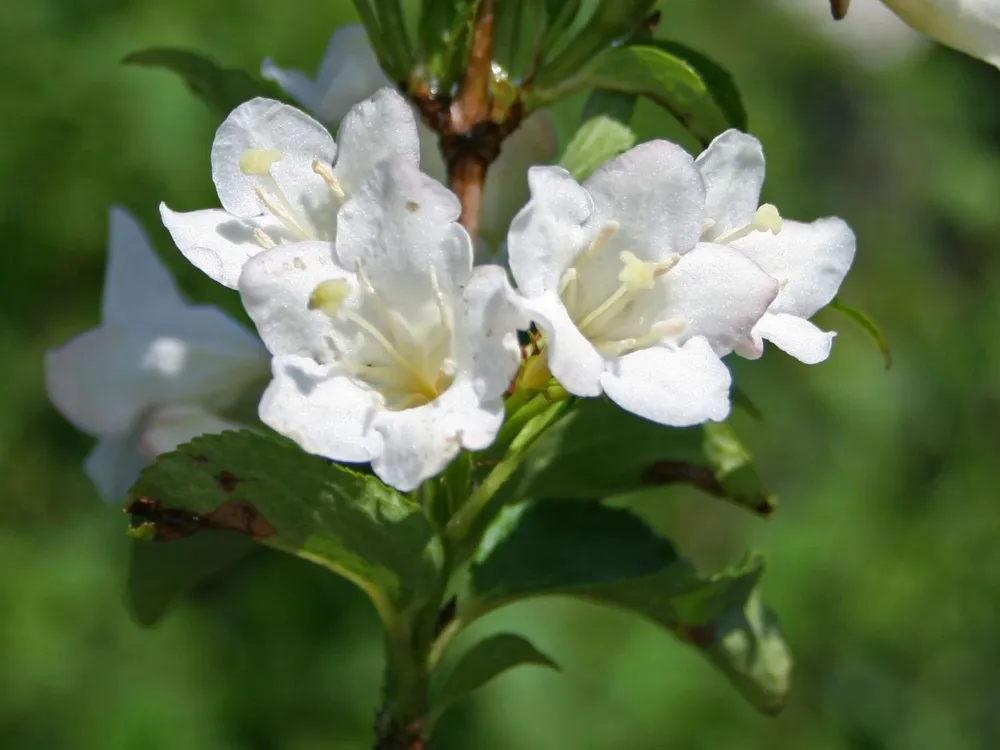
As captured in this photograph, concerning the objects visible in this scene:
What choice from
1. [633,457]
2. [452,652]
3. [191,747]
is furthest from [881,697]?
[633,457]

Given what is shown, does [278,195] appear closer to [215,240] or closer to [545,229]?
[215,240]

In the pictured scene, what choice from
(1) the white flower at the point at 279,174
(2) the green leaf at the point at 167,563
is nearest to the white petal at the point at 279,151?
(1) the white flower at the point at 279,174

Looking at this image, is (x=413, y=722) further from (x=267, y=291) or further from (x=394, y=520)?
(x=267, y=291)

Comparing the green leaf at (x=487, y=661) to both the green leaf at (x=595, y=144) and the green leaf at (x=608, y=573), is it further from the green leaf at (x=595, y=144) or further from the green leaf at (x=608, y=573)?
the green leaf at (x=595, y=144)

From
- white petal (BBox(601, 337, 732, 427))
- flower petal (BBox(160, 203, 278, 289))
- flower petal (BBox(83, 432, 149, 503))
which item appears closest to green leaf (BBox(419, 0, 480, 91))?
flower petal (BBox(160, 203, 278, 289))

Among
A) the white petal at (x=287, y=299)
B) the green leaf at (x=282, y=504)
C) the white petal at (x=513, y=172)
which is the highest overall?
the white petal at (x=287, y=299)

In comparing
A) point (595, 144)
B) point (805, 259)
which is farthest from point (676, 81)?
point (805, 259)
